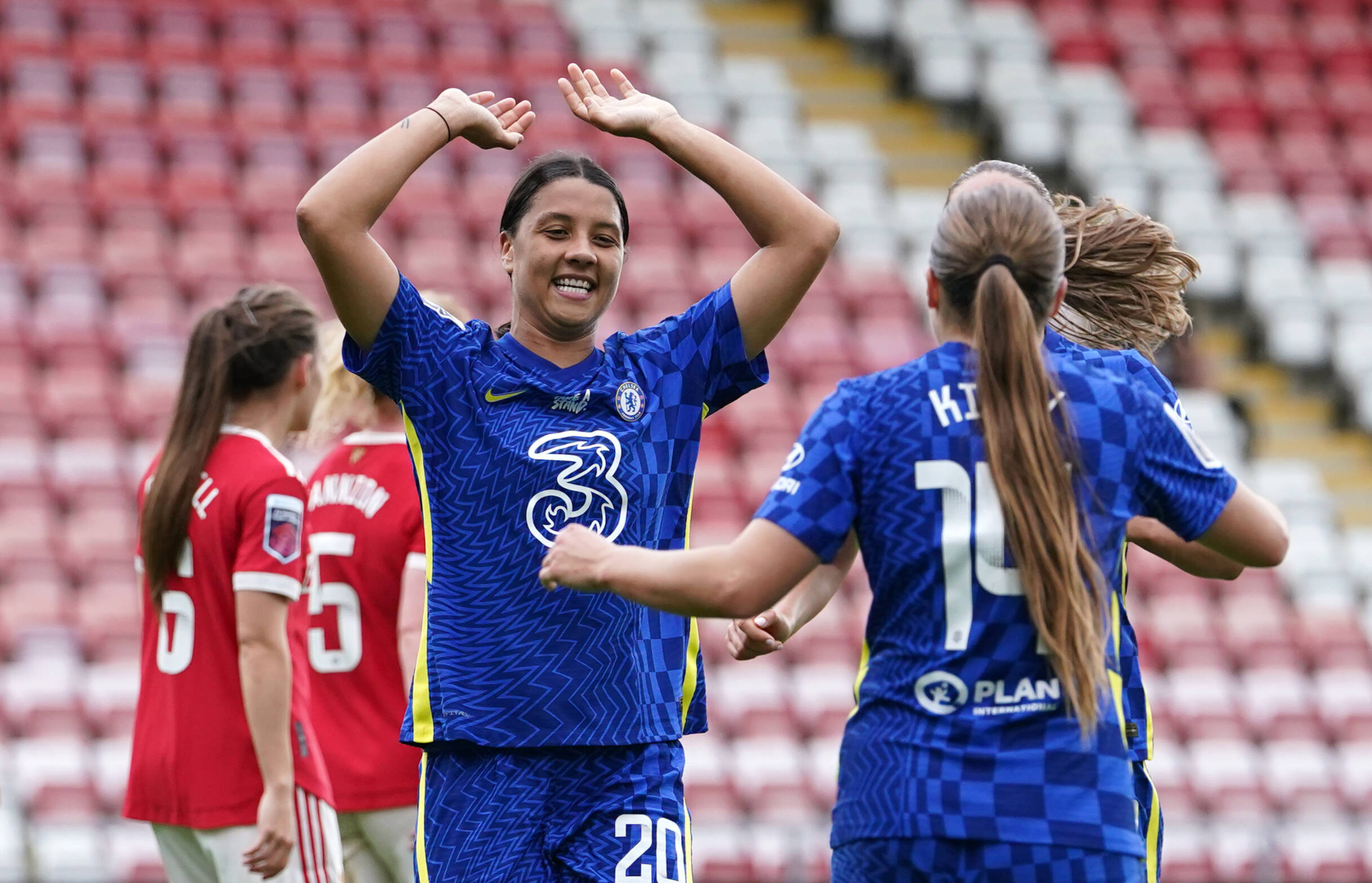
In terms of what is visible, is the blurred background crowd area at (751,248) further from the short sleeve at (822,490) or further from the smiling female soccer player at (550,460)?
the short sleeve at (822,490)

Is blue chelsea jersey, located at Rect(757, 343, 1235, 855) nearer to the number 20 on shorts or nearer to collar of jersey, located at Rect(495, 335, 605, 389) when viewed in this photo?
the number 20 on shorts

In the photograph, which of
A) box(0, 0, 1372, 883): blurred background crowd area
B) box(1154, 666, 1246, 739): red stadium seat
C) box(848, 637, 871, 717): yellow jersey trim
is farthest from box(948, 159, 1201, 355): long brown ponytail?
box(1154, 666, 1246, 739): red stadium seat

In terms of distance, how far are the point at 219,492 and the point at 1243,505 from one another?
2423 millimetres

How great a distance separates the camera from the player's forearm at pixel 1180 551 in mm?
3465

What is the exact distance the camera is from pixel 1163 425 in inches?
112

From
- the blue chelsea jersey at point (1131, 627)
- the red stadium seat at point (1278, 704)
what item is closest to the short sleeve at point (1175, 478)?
the blue chelsea jersey at point (1131, 627)

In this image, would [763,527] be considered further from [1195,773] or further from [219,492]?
[1195,773]

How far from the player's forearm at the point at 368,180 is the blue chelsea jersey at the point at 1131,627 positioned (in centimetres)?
129

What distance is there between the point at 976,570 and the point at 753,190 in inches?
43.2

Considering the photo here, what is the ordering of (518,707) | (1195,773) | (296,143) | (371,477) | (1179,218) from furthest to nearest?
1. (1179,218)
2. (296,143)
3. (1195,773)
4. (371,477)
5. (518,707)

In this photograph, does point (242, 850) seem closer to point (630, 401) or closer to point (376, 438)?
point (376, 438)

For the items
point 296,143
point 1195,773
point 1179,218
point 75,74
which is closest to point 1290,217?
point 1179,218

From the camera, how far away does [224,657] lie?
13.5ft

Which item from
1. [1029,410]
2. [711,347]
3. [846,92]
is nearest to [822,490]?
[1029,410]
